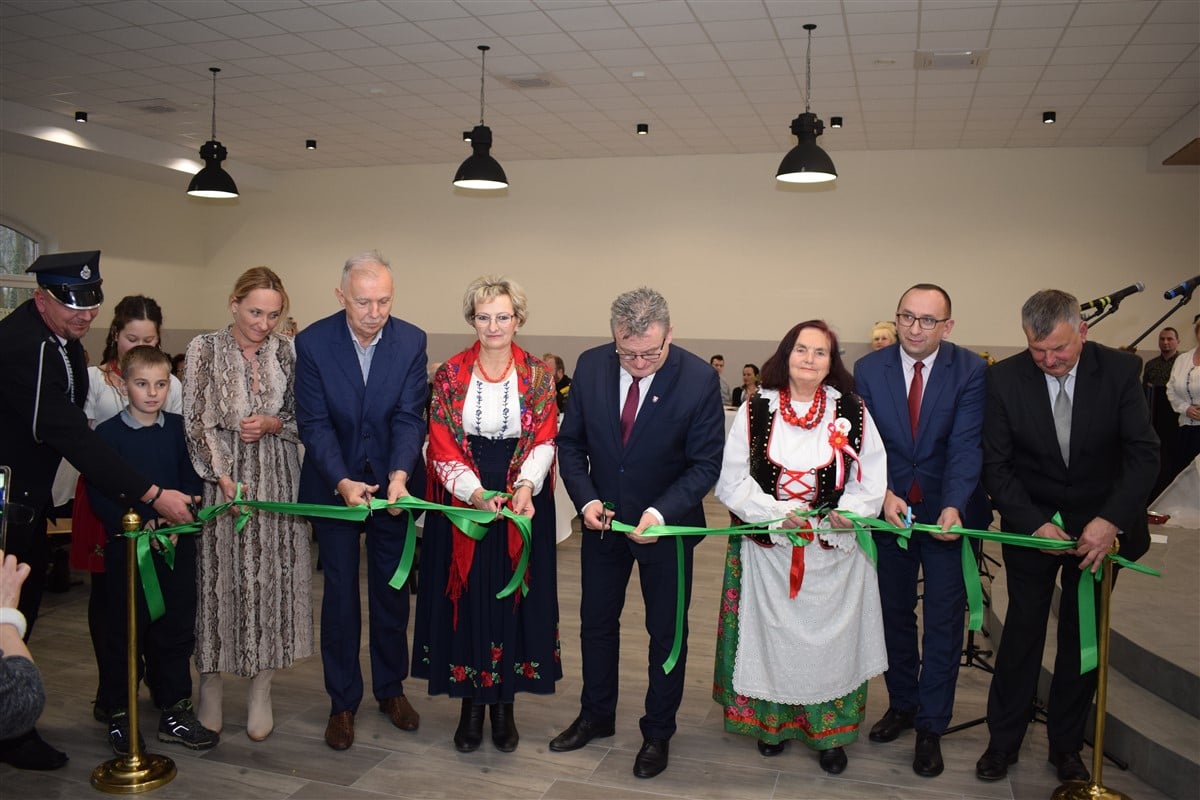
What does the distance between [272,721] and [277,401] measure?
4.52ft

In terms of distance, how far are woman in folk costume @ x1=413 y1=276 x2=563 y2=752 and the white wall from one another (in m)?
9.37

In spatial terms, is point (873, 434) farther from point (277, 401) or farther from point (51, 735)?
point (51, 735)

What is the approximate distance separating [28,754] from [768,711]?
2.84 metres

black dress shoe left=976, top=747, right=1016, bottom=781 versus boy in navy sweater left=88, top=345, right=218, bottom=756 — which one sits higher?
Result: boy in navy sweater left=88, top=345, right=218, bottom=756

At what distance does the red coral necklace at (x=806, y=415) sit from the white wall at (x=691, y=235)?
9.11 metres

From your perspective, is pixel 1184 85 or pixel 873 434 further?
pixel 1184 85

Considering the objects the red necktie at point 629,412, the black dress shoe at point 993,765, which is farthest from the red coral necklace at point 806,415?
the black dress shoe at point 993,765

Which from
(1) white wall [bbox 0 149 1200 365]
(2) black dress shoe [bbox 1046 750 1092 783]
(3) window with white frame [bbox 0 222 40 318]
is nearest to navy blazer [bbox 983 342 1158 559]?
(2) black dress shoe [bbox 1046 750 1092 783]

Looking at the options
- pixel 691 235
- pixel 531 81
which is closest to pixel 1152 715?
pixel 531 81

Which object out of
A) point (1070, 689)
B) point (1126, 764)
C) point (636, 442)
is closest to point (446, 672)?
point (636, 442)

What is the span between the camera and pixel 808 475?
3.48m

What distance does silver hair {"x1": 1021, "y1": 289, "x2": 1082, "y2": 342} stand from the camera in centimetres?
325

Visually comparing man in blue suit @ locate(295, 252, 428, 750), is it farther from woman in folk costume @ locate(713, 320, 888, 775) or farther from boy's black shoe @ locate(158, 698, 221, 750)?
woman in folk costume @ locate(713, 320, 888, 775)

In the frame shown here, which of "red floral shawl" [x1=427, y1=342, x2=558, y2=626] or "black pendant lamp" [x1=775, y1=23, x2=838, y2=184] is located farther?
"black pendant lamp" [x1=775, y1=23, x2=838, y2=184]
